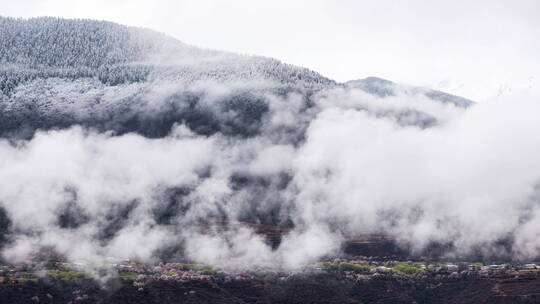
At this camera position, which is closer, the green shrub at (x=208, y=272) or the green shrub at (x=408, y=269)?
the green shrub at (x=208, y=272)

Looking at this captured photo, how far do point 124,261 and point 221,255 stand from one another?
30054 millimetres

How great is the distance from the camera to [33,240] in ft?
586

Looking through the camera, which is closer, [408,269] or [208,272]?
[208,272]

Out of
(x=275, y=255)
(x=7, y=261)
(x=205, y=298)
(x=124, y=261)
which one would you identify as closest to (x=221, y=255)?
(x=275, y=255)

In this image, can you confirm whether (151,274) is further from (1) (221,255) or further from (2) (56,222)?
(2) (56,222)

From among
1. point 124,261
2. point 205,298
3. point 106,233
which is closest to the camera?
point 205,298

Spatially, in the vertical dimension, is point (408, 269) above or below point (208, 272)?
above

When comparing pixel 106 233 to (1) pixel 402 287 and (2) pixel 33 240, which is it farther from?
(1) pixel 402 287

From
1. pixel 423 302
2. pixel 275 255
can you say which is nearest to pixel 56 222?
pixel 275 255

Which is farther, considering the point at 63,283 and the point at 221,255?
the point at 221,255

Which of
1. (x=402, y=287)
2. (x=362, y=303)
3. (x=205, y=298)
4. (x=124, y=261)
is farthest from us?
(x=124, y=261)

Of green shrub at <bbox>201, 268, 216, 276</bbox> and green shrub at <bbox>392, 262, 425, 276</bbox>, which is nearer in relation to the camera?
green shrub at <bbox>201, 268, 216, 276</bbox>

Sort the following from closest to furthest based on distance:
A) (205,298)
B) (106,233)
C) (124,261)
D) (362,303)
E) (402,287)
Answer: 1. (205,298)
2. (362,303)
3. (402,287)
4. (124,261)
5. (106,233)

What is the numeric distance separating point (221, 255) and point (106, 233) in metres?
38.9
